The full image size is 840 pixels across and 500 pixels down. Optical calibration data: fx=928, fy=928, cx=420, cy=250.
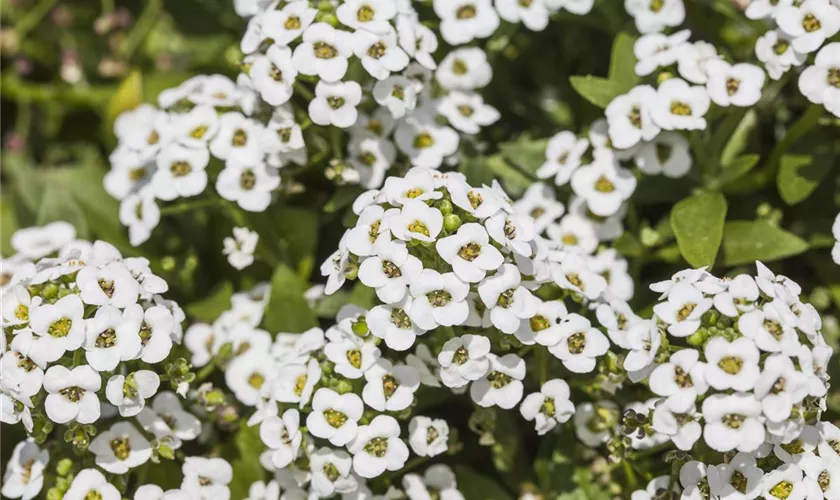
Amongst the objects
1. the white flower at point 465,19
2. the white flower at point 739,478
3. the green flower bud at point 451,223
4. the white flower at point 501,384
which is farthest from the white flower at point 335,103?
the white flower at point 739,478

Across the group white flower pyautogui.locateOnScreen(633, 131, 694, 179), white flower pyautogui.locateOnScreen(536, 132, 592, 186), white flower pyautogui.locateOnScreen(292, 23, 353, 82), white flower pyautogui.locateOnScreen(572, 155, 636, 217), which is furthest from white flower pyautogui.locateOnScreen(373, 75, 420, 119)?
white flower pyautogui.locateOnScreen(633, 131, 694, 179)

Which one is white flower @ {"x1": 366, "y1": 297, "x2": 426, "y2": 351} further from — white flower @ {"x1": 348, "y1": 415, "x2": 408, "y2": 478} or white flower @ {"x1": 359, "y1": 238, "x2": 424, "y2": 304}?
white flower @ {"x1": 348, "y1": 415, "x2": 408, "y2": 478}

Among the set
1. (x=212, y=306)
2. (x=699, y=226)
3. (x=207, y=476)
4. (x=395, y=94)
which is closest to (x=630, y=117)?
(x=699, y=226)

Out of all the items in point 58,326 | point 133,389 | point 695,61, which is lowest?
point 133,389

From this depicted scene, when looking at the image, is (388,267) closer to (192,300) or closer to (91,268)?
(91,268)

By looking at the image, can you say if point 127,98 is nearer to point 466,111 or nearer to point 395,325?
point 466,111
